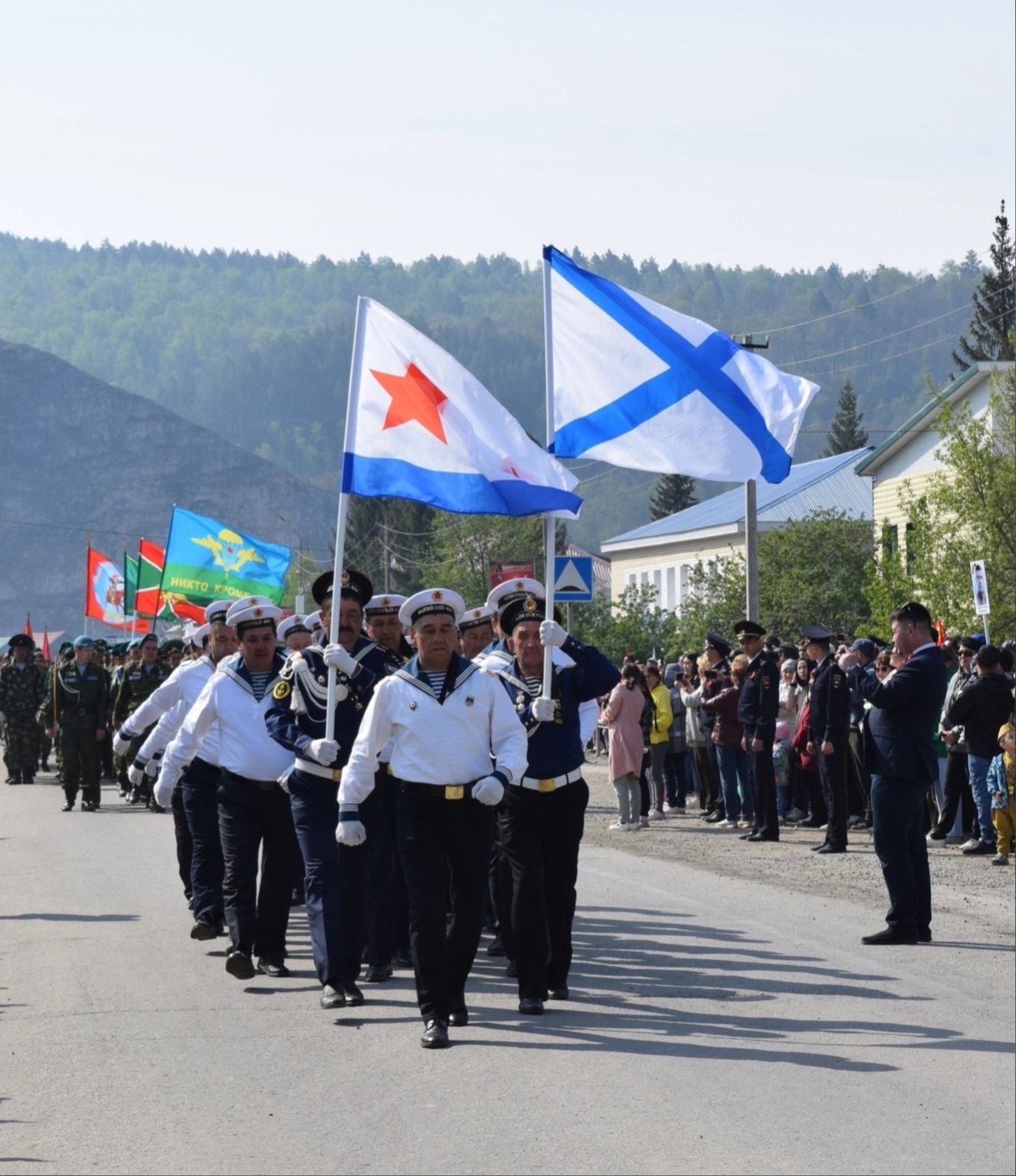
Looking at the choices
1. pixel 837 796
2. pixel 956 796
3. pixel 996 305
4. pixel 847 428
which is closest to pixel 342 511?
pixel 837 796

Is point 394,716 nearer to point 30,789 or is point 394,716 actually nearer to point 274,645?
point 274,645

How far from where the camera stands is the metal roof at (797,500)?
73.9 m

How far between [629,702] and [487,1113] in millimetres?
13480

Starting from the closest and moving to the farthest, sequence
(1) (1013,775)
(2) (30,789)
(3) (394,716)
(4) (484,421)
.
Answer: (3) (394,716), (4) (484,421), (1) (1013,775), (2) (30,789)

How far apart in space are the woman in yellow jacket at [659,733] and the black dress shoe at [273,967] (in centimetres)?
1183

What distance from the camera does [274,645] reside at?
10.5 meters

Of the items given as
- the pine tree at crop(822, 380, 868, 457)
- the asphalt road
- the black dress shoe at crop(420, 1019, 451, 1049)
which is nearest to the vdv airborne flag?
the asphalt road

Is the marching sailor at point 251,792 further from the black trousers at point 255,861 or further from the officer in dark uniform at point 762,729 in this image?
the officer in dark uniform at point 762,729

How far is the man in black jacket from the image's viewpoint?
15.9 meters

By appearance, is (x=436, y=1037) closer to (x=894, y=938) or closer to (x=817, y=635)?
(x=894, y=938)

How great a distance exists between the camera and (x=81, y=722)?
23.7 meters

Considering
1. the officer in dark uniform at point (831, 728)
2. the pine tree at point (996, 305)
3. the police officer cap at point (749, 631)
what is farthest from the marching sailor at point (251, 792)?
the pine tree at point (996, 305)

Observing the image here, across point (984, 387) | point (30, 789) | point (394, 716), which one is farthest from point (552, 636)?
point (984, 387)

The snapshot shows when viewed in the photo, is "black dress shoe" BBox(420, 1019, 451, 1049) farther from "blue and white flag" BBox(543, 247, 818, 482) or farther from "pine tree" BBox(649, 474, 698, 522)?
"pine tree" BBox(649, 474, 698, 522)
